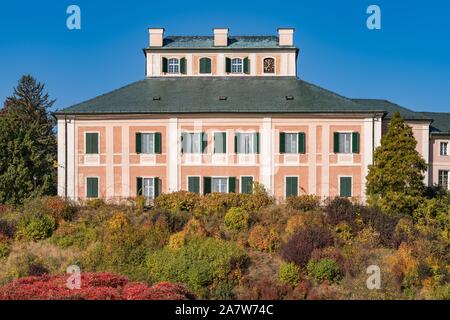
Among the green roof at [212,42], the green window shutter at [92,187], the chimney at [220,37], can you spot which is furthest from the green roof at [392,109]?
the green window shutter at [92,187]

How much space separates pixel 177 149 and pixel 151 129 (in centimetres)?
200

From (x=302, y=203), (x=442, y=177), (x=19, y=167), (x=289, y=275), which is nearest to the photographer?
(x=289, y=275)

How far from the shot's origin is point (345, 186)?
121 feet

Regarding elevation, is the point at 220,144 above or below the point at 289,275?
above

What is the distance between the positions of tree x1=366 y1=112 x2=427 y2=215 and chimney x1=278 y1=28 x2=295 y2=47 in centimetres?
1282

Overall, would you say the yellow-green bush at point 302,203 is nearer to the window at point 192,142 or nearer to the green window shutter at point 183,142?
the window at point 192,142

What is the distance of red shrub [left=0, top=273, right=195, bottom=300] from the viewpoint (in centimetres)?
1917

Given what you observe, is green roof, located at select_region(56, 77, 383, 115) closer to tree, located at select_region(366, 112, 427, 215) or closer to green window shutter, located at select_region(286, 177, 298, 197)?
green window shutter, located at select_region(286, 177, 298, 197)

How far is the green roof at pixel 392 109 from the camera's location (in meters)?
42.9

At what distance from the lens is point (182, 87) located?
40.1 metres

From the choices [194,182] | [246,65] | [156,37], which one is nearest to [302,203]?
[194,182]

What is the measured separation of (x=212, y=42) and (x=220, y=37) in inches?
27.3

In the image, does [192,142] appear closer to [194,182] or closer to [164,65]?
[194,182]
